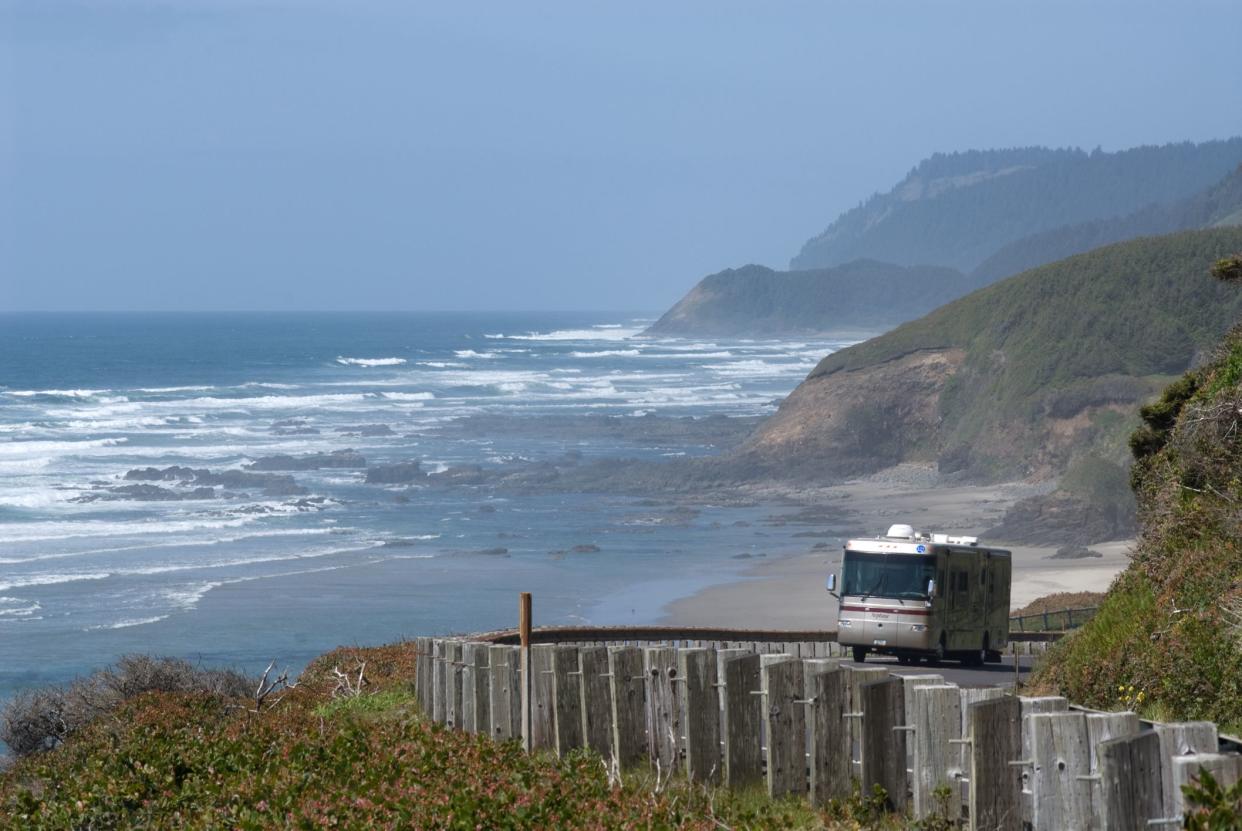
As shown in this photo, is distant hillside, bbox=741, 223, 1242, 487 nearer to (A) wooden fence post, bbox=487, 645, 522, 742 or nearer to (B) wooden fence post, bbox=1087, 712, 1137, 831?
(A) wooden fence post, bbox=487, 645, 522, 742

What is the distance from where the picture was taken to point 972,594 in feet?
95.8

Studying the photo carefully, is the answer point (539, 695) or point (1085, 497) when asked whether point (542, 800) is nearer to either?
point (539, 695)

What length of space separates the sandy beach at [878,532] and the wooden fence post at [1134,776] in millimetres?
20595

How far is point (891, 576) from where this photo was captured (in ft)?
91.5

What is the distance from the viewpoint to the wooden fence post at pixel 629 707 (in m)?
10.7

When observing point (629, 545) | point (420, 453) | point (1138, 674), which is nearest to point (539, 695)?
point (1138, 674)

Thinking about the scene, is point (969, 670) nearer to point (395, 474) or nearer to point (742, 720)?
point (742, 720)

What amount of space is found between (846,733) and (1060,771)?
185 centimetres

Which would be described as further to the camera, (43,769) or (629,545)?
(629,545)

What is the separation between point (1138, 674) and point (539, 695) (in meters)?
5.83

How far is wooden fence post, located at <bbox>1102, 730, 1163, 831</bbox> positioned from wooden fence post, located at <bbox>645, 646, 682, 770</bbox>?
3633 millimetres

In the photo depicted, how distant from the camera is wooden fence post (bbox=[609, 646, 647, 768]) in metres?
10.7

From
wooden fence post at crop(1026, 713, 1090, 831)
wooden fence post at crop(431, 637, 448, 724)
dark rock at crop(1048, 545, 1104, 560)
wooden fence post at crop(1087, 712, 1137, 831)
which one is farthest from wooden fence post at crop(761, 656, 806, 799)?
dark rock at crop(1048, 545, 1104, 560)

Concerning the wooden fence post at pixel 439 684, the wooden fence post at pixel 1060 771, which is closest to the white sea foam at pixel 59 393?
the wooden fence post at pixel 439 684
